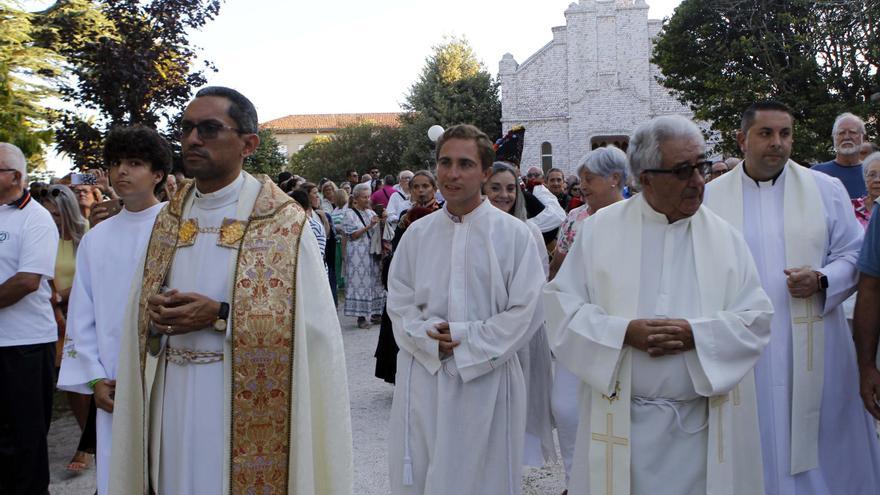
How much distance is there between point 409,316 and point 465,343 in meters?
0.41

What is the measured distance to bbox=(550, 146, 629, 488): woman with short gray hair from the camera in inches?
191

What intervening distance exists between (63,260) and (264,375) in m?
4.24

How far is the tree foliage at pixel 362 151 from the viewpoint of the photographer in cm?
5203

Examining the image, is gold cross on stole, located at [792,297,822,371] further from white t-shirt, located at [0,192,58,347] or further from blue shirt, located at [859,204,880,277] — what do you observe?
white t-shirt, located at [0,192,58,347]

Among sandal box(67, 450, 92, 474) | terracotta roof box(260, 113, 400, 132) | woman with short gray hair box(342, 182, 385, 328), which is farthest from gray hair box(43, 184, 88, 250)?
terracotta roof box(260, 113, 400, 132)

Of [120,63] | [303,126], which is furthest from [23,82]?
[303,126]

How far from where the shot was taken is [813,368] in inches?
165

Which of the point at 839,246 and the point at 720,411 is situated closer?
the point at 720,411

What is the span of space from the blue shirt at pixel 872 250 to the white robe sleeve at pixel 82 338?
3648mm

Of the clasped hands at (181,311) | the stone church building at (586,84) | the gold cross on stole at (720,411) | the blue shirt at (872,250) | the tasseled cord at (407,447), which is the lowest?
the tasseled cord at (407,447)

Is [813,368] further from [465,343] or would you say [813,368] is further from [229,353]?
[229,353]

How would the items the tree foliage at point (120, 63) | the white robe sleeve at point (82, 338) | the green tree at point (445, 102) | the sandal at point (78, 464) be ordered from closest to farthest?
1. the white robe sleeve at point (82, 338)
2. the sandal at point (78, 464)
3. the tree foliage at point (120, 63)
4. the green tree at point (445, 102)

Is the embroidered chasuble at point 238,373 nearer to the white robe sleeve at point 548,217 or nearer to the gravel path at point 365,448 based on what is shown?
the gravel path at point 365,448

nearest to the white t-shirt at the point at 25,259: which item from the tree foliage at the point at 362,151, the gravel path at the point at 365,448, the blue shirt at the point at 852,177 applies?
the gravel path at the point at 365,448
